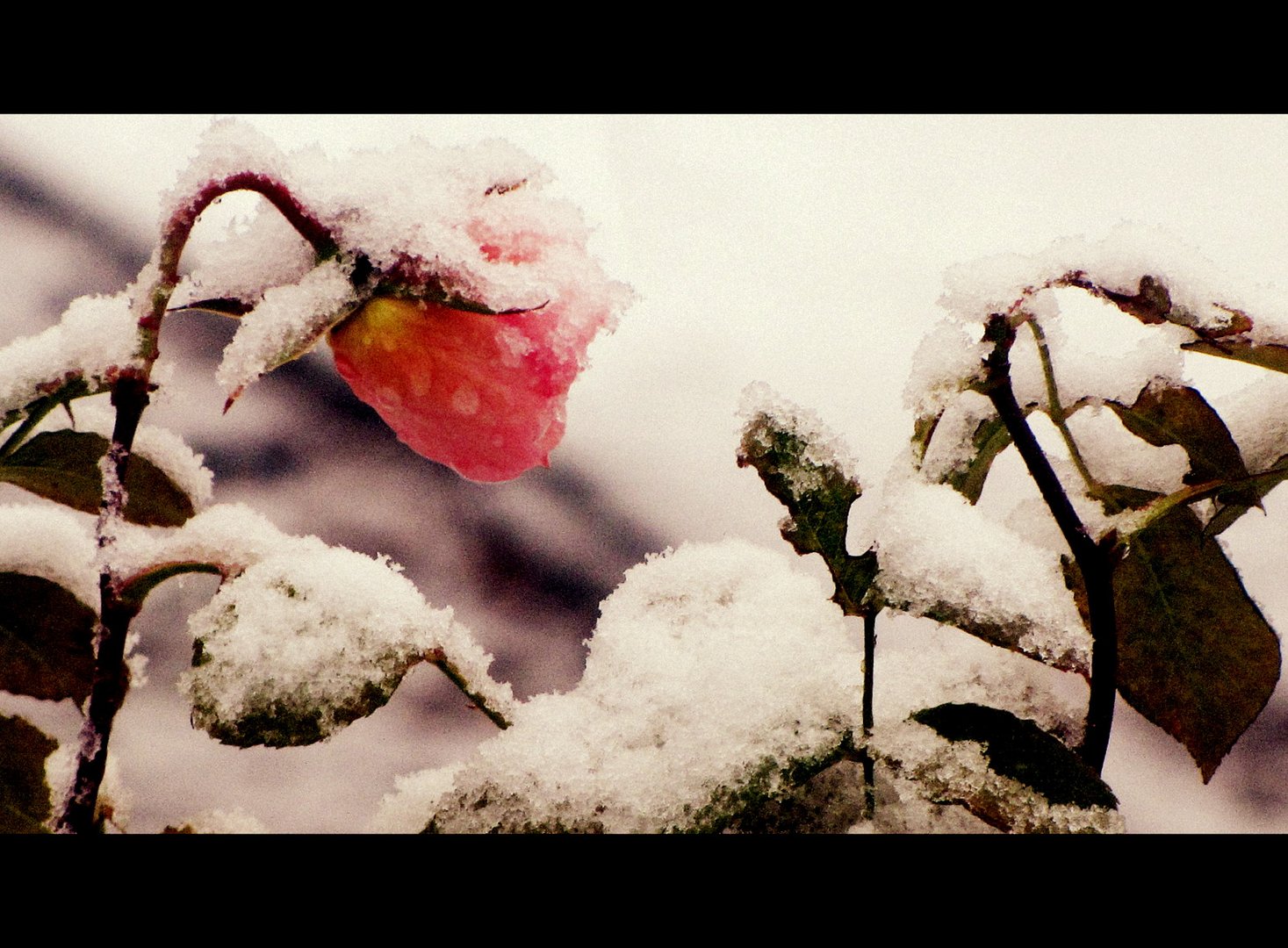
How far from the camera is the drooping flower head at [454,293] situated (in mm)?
239

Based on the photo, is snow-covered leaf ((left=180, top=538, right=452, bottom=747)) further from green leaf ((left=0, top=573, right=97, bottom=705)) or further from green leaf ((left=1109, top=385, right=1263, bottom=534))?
green leaf ((left=1109, top=385, right=1263, bottom=534))

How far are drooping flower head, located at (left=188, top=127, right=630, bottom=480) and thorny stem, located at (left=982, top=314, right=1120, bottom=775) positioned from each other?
125 millimetres

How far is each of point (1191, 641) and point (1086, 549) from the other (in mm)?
85

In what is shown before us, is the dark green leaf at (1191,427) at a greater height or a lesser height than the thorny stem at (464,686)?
greater

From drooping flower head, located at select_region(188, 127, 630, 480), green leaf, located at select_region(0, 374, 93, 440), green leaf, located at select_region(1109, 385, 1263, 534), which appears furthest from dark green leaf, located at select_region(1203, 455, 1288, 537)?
green leaf, located at select_region(0, 374, 93, 440)

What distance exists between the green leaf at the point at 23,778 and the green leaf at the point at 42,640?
0.08 feet

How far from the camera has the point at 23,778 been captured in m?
0.31

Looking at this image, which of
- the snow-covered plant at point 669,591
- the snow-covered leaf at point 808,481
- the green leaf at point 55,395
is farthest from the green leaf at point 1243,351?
the green leaf at point 55,395

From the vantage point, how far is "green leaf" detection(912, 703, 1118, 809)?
22cm

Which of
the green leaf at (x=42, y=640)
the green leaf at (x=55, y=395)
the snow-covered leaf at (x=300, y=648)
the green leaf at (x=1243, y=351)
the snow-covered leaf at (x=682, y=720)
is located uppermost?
the green leaf at (x=1243, y=351)

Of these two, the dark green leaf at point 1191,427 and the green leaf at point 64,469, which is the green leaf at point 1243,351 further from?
the green leaf at point 64,469
